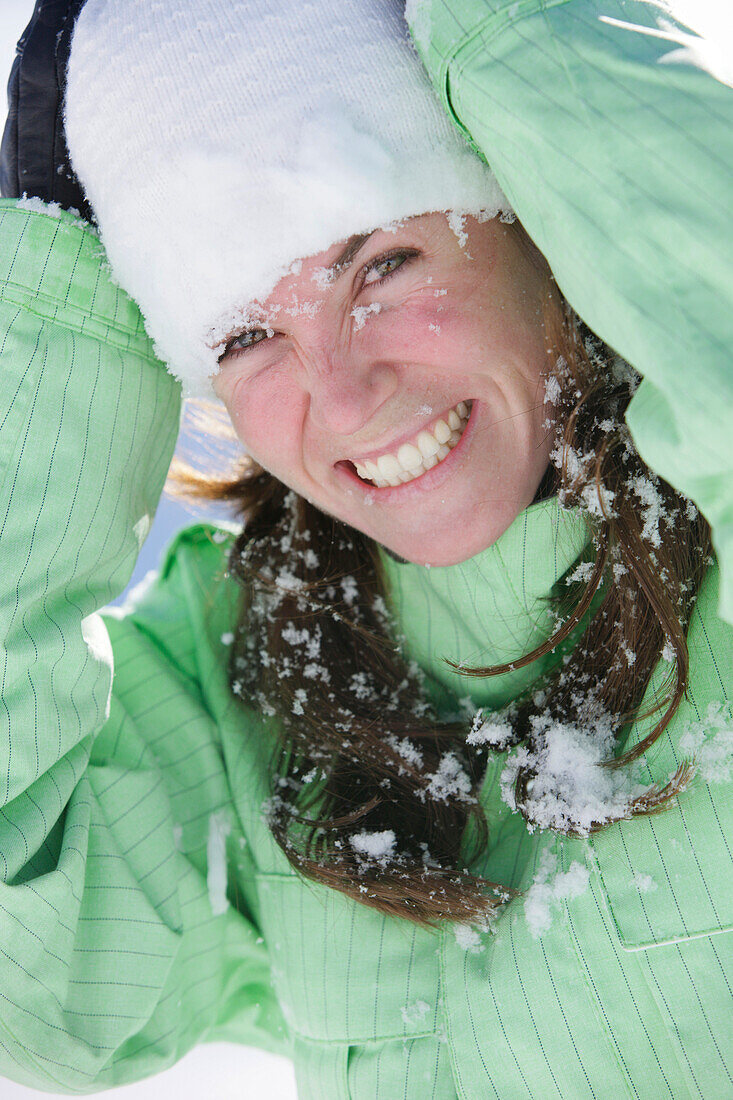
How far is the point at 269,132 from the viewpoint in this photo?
1025 mm

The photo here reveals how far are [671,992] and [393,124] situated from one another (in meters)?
1.14

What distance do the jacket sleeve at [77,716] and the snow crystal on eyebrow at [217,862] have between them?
3 cm

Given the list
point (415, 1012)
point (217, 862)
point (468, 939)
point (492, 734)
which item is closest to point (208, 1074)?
point (217, 862)

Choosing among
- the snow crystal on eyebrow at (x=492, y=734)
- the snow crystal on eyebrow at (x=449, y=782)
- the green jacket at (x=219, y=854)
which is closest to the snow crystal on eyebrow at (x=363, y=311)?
the green jacket at (x=219, y=854)

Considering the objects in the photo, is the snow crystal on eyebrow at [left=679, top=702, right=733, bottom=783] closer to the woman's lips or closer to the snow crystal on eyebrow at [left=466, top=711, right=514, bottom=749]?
the snow crystal on eyebrow at [left=466, top=711, right=514, bottom=749]

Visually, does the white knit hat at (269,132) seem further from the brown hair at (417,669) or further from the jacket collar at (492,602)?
the jacket collar at (492,602)

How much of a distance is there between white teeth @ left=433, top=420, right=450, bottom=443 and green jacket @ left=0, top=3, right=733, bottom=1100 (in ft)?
0.53

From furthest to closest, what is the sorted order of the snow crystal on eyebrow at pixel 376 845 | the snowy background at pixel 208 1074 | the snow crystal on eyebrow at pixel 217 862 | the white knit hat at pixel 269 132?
the snowy background at pixel 208 1074 < the snow crystal on eyebrow at pixel 217 862 < the snow crystal on eyebrow at pixel 376 845 < the white knit hat at pixel 269 132

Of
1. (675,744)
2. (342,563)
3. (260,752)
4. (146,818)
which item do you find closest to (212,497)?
(342,563)

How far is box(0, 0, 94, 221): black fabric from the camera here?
4.05 ft

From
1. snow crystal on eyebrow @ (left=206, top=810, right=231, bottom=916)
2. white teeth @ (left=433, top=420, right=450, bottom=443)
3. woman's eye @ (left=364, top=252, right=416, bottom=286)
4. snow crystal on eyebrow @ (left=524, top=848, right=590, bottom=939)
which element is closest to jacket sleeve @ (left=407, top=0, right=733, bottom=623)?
woman's eye @ (left=364, top=252, right=416, bottom=286)

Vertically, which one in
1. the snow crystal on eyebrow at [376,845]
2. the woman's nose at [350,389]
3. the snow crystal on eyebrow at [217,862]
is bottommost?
the snow crystal on eyebrow at [217,862]

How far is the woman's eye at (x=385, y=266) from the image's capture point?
1125 millimetres

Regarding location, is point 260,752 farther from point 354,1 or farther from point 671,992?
point 354,1
